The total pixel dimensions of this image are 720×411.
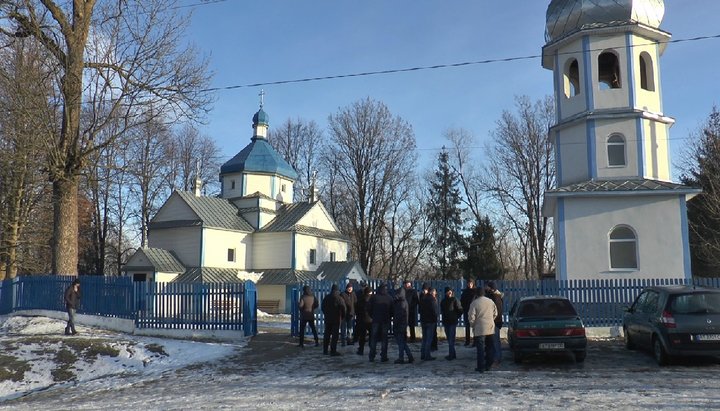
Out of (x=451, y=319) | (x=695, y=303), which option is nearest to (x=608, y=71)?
(x=695, y=303)

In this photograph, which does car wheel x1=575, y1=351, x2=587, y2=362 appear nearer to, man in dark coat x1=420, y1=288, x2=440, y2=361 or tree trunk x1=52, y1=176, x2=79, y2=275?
man in dark coat x1=420, y1=288, x2=440, y2=361

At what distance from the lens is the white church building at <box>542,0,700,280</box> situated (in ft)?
60.2

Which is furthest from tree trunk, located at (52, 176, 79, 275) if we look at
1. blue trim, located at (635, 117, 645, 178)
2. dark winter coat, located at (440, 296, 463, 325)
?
blue trim, located at (635, 117, 645, 178)

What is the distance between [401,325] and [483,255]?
29.4 m

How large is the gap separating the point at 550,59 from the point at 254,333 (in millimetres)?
14140

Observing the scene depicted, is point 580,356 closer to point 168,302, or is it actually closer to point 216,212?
point 168,302

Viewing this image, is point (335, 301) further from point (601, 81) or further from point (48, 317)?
point (601, 81)

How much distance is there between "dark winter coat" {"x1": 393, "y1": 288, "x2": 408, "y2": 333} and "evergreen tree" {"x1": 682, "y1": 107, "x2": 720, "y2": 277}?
77.0ft

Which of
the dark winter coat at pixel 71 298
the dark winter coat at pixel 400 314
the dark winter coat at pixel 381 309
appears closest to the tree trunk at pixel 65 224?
the dark winter coat at pixel 71 298

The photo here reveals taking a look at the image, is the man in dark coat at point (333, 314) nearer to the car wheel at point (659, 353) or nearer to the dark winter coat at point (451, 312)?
the dark winter coat at point (451, 312)

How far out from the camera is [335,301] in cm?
1330

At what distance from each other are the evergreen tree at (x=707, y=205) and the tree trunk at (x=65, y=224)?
91.7 feet

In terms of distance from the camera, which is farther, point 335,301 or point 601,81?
point 601,81

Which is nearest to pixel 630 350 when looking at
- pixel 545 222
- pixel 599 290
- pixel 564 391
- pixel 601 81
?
pixel 599 290
